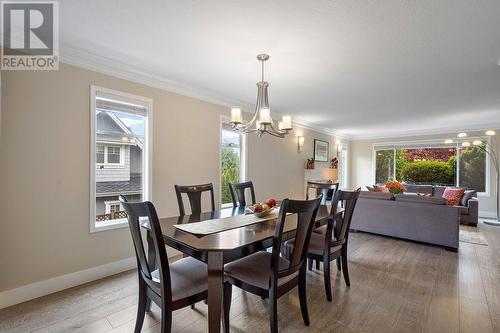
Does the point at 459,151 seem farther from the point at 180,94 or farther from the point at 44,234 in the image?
the point at 44,234

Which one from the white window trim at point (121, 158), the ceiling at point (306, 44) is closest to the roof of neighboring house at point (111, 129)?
the white window trim at point (121, 158)

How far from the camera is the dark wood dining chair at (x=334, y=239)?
2.24 meters

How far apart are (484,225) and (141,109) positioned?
7111 mm

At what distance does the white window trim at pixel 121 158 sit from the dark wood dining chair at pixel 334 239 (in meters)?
2.12

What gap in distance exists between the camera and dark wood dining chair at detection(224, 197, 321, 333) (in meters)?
Result: 1.59

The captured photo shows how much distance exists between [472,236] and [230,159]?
4628 millimetres

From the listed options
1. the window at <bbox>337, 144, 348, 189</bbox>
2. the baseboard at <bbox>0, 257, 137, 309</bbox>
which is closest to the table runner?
the baseboard at <bbox>0, 257, 137, 309</bbox>

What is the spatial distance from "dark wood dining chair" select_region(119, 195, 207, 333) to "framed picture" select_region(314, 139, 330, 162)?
527 centimetres

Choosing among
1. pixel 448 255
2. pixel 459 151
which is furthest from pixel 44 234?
pixel 459 151

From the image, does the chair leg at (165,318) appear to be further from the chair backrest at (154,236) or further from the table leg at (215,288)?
the table leg at (215,288)

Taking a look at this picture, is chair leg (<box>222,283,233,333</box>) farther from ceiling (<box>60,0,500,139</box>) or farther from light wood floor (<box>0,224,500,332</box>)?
ceiling (<box>60,0,500,139</box>)

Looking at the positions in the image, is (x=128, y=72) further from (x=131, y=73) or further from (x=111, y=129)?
(x=111, y=129)

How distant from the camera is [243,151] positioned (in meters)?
4.40

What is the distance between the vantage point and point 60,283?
2371 millimetres
